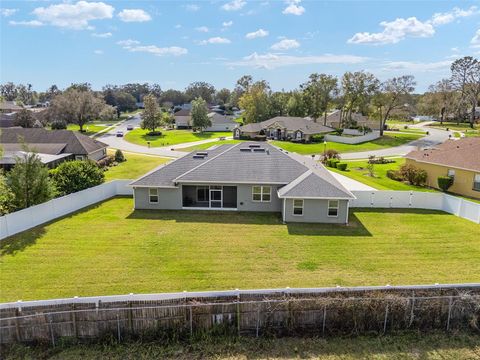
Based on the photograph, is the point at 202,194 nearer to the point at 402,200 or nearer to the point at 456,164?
the point at 402,200

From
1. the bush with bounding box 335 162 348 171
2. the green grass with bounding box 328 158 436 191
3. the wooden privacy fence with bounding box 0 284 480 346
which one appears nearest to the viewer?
the wooden privacy fence with bounding box 0 284 480 346

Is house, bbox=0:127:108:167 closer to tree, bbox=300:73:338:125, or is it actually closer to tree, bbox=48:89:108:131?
tree, bbox=48:89:108:131

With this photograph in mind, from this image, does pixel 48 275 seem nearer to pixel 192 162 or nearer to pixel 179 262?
pixel 179 262

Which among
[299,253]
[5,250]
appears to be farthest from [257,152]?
[5,250]

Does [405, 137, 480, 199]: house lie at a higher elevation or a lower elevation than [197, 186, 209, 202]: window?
higher

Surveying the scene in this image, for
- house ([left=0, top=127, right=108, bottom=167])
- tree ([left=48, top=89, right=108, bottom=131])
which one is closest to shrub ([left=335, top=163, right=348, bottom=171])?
house ([left=0, top=127, right=108, bottom=167])

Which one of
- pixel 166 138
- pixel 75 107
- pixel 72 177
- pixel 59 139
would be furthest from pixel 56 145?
pixel 75 107

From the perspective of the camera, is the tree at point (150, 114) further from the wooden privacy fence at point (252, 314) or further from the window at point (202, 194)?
the wooden privacy fence at point (252, 314)
